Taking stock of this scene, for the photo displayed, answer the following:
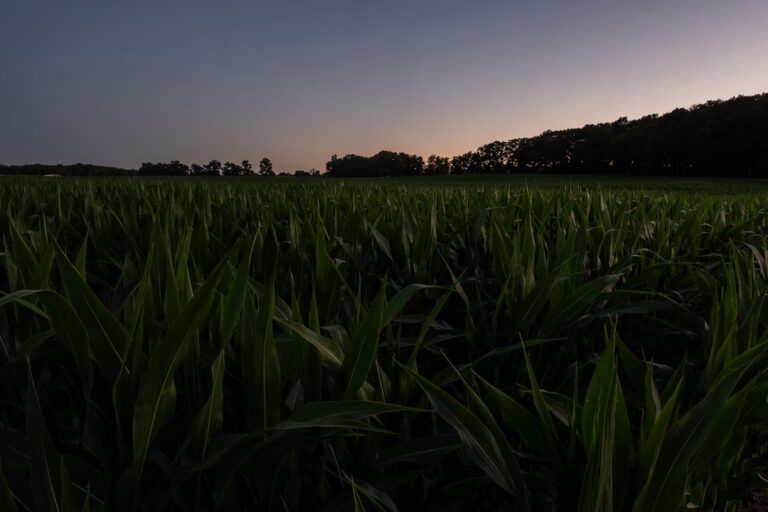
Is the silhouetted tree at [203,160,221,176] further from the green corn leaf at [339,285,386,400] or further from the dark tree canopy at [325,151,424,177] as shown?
the green corn leaf at [339,285,386,400]

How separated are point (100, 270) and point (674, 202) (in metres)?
4.24

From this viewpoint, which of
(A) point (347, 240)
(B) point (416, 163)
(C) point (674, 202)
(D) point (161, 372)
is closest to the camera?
(D) point (161, 372)

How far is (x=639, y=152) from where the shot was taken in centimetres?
6175

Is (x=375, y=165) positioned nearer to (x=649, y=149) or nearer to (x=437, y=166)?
(x=437, y=166)

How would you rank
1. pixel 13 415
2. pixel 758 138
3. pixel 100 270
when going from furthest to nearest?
pixel 758 138 < pixel 100 270 < pixel 13 415

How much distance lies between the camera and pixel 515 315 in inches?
50.4

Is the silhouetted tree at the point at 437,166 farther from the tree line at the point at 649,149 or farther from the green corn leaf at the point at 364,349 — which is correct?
the green corn leaf at the point at 364,349

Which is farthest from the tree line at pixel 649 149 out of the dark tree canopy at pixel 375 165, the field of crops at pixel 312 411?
the field of crops at pixel 312 411

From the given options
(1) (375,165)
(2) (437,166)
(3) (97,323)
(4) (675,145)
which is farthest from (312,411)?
(2) (437,166)

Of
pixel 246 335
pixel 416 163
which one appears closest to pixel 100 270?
pixel 246 335

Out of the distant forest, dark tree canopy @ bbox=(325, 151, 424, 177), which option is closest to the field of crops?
the distant forest

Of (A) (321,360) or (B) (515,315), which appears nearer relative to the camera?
(A) (321,360)

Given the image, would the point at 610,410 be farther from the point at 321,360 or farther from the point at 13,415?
the point at 13,415

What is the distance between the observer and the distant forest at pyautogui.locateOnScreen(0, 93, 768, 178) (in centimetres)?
5256
